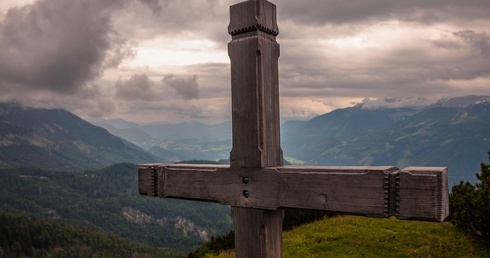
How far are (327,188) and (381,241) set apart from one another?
11.6 metres

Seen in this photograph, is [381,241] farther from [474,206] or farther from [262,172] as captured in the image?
[262,172]

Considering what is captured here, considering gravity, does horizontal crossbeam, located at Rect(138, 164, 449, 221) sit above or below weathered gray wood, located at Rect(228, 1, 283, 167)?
below

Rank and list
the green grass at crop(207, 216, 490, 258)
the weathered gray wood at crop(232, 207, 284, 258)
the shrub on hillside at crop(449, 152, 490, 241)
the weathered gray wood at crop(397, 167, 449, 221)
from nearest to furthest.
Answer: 1. the weathered gray wood at crop(397, 167, 449, 221)
2. the weathered gray wood at crop(232, 207, 284, 258)
3. the shrub on hillside at crop(449, 152, 490, 241)
4. the green grass at crop(207, 216, 490, 258)

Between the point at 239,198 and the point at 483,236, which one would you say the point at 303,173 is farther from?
the point at 483,236

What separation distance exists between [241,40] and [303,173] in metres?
1.55

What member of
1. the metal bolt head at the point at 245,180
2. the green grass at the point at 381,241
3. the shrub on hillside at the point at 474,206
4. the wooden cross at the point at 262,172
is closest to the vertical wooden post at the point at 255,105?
the wooden cross at the point at 262,172

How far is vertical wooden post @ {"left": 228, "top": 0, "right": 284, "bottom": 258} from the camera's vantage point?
420 centimetres

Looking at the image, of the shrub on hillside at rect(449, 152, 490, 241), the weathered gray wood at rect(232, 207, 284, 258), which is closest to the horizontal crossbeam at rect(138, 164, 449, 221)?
the weathered gray wood at rect(232, 207, 284, 258)

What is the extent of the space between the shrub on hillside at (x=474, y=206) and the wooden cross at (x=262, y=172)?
405 inches

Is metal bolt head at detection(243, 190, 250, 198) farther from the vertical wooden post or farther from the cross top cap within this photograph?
the cross top cap

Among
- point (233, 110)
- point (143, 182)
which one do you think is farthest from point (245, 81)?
point (143, 182)

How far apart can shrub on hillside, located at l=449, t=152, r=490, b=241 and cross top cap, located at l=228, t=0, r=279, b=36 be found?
1066 cm

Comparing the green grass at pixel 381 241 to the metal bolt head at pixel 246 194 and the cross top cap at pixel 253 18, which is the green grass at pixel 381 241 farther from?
the cross top cap at pixel 253 18

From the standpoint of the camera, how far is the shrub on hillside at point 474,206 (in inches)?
480
